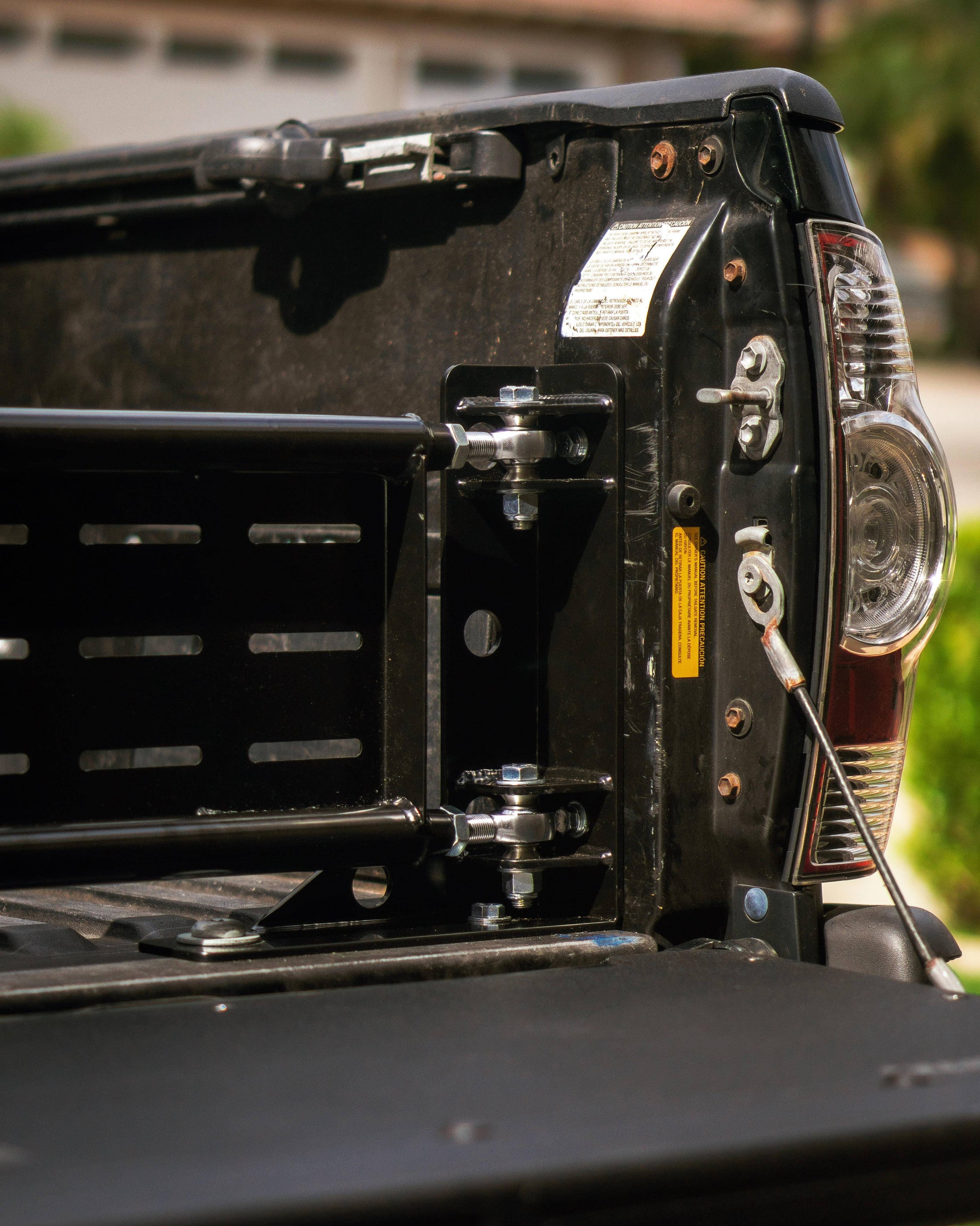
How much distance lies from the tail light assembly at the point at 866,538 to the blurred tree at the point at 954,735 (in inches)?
196

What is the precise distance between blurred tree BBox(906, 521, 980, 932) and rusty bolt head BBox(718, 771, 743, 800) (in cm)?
504

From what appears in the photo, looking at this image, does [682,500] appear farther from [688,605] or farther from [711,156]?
[711,156]

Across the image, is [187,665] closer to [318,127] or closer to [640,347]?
[640,347]

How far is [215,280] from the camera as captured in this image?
127 inches

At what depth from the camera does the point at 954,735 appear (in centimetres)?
744

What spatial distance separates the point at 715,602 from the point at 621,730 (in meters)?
0.21

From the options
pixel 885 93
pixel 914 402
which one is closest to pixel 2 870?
pixel 914 402

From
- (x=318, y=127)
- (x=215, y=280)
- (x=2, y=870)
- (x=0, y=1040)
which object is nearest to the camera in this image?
(x=0, y=1040)

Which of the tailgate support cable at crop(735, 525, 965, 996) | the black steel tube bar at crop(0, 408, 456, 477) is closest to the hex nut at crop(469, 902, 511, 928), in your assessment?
the tailgate support cable at crop(735, 525, 965, 996)

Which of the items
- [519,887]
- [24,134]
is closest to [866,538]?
[519,887]

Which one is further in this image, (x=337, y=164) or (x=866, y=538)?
(x=337, y=164)

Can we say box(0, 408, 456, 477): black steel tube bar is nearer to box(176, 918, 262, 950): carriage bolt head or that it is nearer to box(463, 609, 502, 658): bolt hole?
box(463, 609, 502, 658): bolt hole

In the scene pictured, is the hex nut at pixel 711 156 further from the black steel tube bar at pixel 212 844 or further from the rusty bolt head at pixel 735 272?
the black steel tube bar at pixel 212 844

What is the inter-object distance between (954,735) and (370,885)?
201 inches
